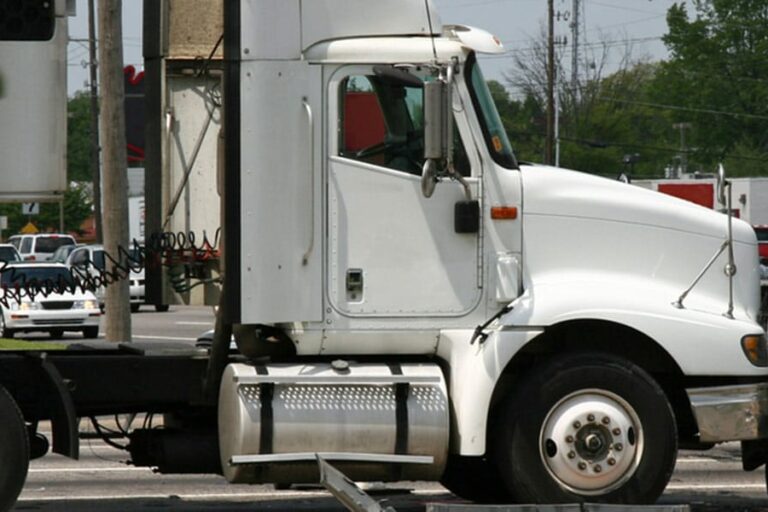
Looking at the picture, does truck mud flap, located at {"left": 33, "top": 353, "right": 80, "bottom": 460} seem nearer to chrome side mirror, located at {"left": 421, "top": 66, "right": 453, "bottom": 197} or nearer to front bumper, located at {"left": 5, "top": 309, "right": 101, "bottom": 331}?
chrome side mirror, located at {"left": 421, "top": 66, "right": 453, "bottom": 197}

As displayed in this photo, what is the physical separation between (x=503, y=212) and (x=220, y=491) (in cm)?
379

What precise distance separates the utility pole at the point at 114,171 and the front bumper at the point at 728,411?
626cm

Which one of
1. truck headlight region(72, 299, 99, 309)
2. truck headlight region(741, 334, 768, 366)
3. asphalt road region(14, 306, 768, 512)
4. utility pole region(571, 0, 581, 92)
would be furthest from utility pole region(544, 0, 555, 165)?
truck headlight region(741, 334, 768, 366)

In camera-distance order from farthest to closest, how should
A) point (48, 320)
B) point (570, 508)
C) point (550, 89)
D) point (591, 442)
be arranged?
point (550, 89) → point (48, 320) → point (591, 442) → point (570, 508)

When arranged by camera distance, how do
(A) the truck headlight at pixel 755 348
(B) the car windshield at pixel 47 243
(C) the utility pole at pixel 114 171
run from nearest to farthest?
1. (A) the truck headlight at pixel 755 348
2. (C) the utility pole at pixel 114 171
3. (B) the car windshield at pixel 47 243

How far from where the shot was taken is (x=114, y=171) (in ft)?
48.5

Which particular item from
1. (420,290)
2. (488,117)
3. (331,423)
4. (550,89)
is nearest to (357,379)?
(331,423)

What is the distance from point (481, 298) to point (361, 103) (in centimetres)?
134

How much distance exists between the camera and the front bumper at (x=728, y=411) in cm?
945

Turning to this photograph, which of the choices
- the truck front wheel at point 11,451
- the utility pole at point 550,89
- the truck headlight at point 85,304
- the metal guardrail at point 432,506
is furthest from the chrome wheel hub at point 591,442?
the utility pole at point 550,89

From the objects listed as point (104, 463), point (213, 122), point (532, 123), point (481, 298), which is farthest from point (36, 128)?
point (532, 123)

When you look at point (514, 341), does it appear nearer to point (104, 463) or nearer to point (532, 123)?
point (104, 463)

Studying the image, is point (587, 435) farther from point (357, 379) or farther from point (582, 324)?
point (357, 379)

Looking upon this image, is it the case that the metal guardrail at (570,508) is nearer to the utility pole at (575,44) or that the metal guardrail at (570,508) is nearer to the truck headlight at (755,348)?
the truck headlight at (755,348)
